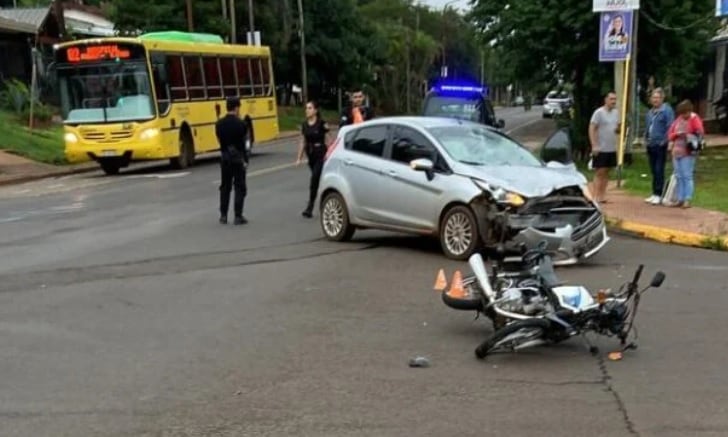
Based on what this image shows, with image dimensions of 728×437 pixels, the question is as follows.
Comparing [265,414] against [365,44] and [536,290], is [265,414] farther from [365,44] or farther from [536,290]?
[365,44]

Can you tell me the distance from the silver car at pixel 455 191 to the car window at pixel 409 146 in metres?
0.01

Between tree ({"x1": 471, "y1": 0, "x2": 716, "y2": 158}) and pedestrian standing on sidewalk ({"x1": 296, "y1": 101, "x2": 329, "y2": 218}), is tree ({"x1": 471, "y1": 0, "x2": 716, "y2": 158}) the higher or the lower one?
the higher one

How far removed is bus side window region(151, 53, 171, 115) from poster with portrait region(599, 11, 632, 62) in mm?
12084

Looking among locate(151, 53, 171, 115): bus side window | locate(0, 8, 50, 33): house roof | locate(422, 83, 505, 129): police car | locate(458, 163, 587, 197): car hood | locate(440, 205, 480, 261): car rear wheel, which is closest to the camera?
locate(458, 163, 587, 197): car hood

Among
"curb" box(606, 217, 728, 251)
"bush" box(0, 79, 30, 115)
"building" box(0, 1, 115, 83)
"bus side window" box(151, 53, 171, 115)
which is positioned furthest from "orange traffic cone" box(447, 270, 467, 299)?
"building" box(0, 1, 115, 83)

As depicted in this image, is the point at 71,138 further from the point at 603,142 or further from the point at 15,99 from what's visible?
the point at 603,142

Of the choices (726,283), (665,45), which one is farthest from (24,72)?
(726,283)

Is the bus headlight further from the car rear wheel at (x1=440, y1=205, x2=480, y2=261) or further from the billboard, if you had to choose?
the car rear wheel at (x1=440, y1=205, x2=480, y2=261)

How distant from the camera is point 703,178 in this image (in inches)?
742

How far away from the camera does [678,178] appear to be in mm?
14734

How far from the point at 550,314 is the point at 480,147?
5.15m

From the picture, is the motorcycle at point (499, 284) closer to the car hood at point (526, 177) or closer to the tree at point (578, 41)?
the car hood at point (526, 177)

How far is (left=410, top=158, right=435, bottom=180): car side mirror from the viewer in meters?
11.0

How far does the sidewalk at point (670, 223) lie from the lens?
12117 mm
